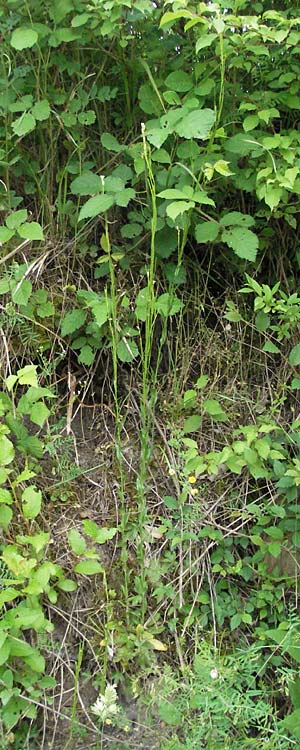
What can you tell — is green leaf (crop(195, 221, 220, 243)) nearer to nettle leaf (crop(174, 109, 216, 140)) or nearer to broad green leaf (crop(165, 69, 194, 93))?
nettle leaf (crop(174, 109, 216, 140))

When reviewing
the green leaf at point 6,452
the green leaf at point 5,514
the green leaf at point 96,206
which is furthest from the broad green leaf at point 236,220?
the green leaf at point 5,514

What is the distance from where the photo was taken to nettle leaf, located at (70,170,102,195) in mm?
2480

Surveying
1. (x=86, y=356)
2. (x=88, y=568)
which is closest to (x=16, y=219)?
(x=86, y=356)

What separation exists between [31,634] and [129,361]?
88 centimetres

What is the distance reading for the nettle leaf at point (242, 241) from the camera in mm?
2320

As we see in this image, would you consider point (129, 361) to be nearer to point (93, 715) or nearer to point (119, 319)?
point (119, 319)

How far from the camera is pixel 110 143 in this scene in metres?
2.53

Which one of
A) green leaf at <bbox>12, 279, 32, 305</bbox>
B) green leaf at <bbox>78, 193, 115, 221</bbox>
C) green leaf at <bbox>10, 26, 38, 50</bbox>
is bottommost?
green leaf at <bbox>12, 279, 32, 305</bbox>

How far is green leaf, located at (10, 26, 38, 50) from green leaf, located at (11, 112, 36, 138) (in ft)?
0.73

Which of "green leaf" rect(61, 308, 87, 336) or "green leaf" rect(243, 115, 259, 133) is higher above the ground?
"green leaf" rect(243, 115, 259, 133)

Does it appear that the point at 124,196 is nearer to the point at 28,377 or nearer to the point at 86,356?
the point at 86,356

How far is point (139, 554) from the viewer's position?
7.01 ft

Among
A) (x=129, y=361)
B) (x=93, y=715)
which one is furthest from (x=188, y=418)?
(x=93, y=715)

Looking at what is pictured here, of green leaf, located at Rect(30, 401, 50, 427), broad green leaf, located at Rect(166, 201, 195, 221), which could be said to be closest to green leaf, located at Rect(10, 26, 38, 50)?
broad green leaf, located at Rect(166, 201, 195, 221)
